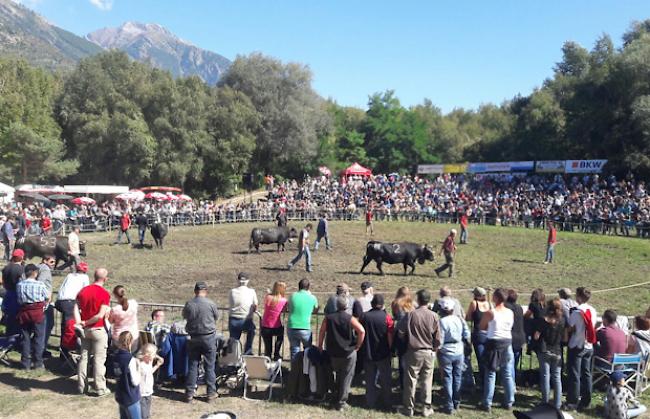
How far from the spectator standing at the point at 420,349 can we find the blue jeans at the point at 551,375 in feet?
5.40

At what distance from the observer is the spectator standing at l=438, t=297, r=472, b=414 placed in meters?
7.80

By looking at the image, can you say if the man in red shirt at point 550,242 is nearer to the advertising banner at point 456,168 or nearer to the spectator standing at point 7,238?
the spectator standing at point 7,238

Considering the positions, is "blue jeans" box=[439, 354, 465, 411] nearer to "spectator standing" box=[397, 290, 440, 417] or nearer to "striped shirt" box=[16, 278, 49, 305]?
"spectator standing" box=[397, 290, 440, 417]

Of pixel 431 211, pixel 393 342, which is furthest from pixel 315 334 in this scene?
pixel 431 211

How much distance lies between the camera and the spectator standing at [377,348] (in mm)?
7832

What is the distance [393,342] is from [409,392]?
2.35ft

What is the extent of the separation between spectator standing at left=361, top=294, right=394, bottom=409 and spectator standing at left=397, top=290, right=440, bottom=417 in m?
0.23

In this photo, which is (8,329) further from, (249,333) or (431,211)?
(431,211)

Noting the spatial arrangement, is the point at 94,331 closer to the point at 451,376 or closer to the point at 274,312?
the point at 274,312

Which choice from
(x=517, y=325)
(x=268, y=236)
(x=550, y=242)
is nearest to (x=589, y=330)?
(x=517, y=325)

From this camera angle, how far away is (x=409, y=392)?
7754 mm

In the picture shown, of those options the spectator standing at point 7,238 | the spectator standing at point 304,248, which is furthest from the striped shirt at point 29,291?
the spectator standing at point 7,238

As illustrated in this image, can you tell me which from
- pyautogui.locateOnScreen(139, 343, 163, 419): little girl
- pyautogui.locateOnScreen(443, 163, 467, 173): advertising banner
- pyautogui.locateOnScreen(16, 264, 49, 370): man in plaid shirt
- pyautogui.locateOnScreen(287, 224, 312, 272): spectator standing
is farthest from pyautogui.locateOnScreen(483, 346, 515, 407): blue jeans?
pyautogui.locateOnScreen(443, 163, 467, 173): advertising banner

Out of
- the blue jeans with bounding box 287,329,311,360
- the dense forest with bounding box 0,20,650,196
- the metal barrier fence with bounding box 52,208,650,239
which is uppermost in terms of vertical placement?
the dense forest with bounding box 0,20,650,196
